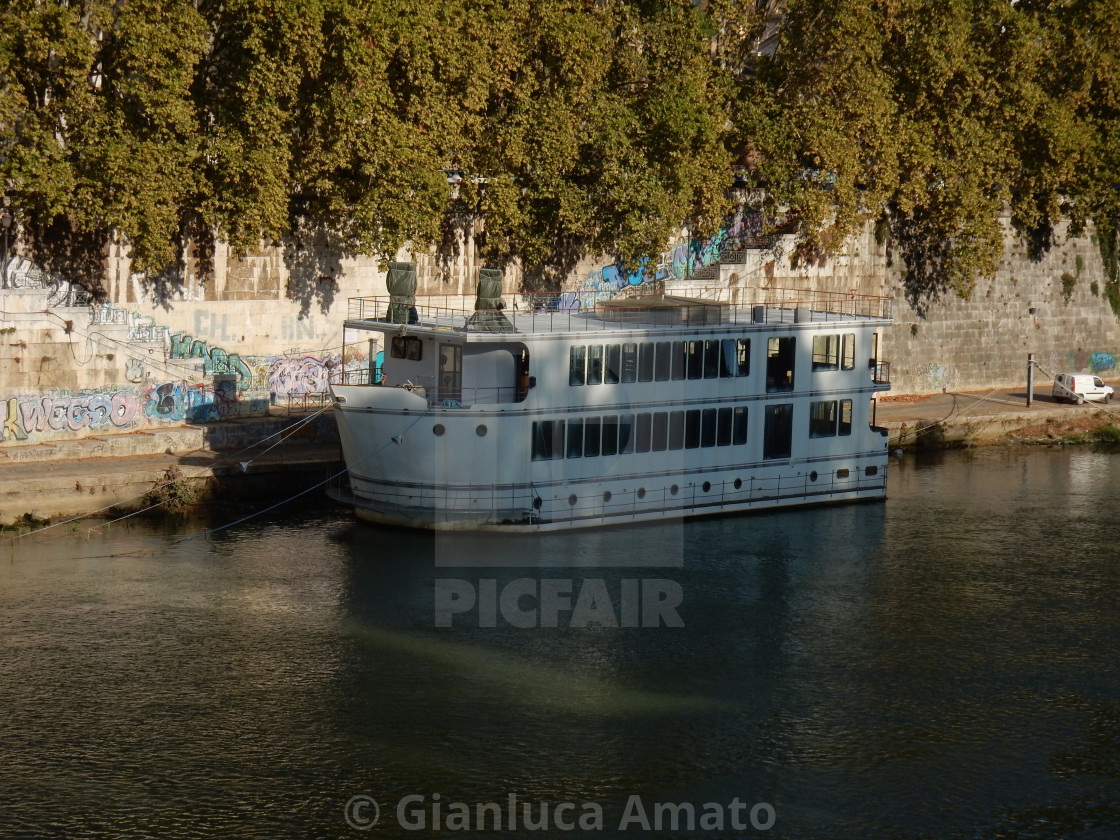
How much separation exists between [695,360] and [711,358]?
0.46m

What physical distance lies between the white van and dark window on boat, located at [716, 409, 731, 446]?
Answer: 62.7 ft

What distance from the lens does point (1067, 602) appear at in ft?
103

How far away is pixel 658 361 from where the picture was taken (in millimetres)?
36594

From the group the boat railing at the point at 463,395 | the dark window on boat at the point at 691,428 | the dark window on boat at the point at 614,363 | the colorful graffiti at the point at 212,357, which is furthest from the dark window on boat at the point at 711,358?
the colorful graffiti at the point at 212,357

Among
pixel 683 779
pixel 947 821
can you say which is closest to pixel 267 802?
pixel 683 779

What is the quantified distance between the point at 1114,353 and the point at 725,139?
20.1 m

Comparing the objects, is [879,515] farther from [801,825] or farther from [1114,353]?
[1114,353]

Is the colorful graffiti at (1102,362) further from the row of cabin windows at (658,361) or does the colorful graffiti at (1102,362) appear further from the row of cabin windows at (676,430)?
the row of cabin windows at (658,361)

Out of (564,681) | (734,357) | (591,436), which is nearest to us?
(564,681)

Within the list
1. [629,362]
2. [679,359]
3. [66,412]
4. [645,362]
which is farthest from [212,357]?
[679,359]

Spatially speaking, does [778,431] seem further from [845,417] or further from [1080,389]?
[1080,389]

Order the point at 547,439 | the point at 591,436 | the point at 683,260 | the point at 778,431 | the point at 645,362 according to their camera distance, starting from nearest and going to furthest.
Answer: the point at 547,439 → the point at 591,436 → the point at 645,362 → the point at 778,431 → the point at 683,260

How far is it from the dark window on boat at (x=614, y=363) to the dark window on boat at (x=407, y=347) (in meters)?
4.32

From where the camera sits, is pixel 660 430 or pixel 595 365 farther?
pixel 660 430
